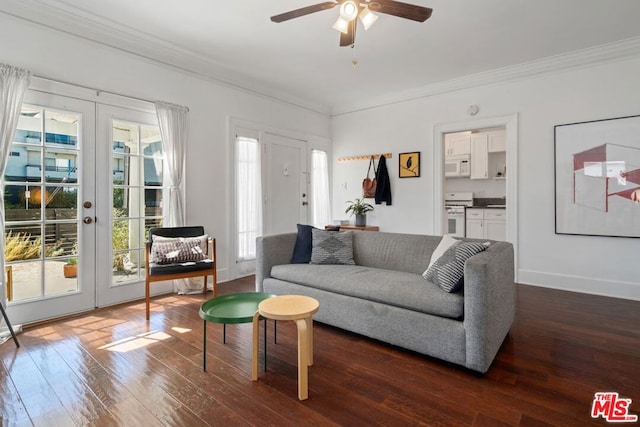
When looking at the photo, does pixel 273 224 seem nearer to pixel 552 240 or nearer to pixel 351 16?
pixel 351 16

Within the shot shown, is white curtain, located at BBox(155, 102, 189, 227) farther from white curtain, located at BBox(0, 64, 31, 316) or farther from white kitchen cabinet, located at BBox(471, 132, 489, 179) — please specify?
white kitchen cabinet, located at BBox(471, 132, 489, 179)

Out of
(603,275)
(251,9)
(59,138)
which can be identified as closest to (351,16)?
(251,9)

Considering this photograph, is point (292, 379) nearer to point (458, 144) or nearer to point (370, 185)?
point (370, 185)

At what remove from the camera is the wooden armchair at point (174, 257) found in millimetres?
3029

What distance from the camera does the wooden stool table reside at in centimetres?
177

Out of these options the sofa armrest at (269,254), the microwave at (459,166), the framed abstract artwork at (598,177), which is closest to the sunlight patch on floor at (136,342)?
the sofa armrest at (269,254)

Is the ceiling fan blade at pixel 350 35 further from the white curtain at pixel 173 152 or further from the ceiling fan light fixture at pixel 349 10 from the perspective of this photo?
the white curtain at pixel 173 152

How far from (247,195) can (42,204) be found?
2265mm

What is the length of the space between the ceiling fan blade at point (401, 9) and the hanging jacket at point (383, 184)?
3.12 meters

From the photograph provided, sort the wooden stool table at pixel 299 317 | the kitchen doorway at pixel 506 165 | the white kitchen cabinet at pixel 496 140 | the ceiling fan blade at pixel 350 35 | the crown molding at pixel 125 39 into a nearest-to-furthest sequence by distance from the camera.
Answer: the wooden stool table at pixel 299 317 → the ceiling fan blade at pixel 350 35 → the crown molding at pixel 125 39 → the kitchen doorway at pixel 506 165 → the white kitchen cabinet at pixel 496 140

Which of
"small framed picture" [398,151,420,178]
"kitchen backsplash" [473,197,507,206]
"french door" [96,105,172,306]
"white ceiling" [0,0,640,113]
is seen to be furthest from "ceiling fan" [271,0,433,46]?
"kitchen backsplash" [473,197,507,206]

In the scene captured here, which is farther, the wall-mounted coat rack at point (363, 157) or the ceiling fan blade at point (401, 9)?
the wall-mounted coat rack at point (363, 157)

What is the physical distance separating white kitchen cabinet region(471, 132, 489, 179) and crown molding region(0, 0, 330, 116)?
13.4ft

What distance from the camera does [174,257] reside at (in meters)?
3.21
